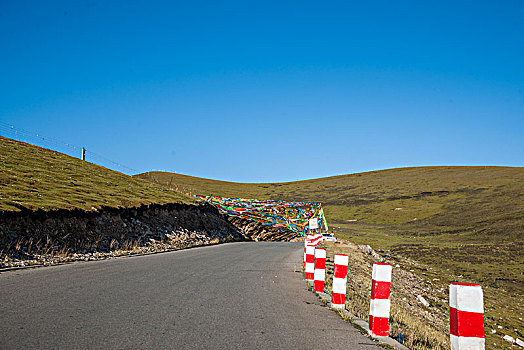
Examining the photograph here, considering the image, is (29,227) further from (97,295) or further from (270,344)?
(270,344)

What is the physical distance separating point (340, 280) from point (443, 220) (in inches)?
1929

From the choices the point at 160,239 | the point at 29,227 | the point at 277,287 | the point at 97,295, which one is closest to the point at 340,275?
the point at 277,287

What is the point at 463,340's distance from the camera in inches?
177

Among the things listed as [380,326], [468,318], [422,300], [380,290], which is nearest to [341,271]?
[380,290]

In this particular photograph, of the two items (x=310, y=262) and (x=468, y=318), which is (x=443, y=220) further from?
(x=468, y=318)

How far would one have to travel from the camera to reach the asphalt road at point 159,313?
5.20 metres

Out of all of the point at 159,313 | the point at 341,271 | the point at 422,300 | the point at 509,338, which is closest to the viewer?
the point at 159,313

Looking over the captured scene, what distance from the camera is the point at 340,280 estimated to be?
7969mm

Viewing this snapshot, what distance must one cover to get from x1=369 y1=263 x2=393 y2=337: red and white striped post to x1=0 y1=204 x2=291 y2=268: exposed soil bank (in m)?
9.71

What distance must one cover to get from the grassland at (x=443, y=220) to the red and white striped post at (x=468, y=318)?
732 centimetres

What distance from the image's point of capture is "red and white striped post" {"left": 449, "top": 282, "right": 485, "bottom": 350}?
445 cm

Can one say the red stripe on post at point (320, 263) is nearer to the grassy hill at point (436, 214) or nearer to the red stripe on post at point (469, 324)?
the red stripe on post at point (469, 324)

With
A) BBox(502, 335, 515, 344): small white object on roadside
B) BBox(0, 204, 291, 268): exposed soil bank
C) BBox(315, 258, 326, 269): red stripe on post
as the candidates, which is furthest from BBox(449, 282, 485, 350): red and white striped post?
BBox(0, 204, 291, 268): exposed soil bank

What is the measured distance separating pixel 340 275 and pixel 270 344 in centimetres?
299
